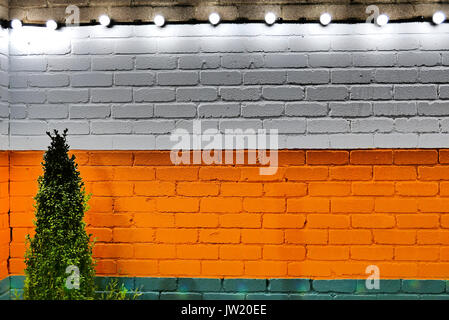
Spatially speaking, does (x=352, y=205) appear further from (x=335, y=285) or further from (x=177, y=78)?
(x=177, y=78)

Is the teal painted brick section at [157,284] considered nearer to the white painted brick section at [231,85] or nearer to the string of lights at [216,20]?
the white painted brick section at [231,85]

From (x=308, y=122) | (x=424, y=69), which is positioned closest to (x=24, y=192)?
(x=308, y=122)

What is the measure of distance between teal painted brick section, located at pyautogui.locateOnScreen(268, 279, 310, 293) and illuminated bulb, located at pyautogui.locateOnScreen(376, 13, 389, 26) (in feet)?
6.93

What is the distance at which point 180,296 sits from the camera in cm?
330

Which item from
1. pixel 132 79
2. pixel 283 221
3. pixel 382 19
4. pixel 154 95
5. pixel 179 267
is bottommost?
pixel 179 267

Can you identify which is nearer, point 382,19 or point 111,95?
point 382,19

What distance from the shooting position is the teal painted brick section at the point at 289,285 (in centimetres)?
324

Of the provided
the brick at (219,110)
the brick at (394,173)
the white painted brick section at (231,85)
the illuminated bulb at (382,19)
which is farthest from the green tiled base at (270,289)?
the illuminated bulb at (382,19)

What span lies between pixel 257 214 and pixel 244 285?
0.58 m

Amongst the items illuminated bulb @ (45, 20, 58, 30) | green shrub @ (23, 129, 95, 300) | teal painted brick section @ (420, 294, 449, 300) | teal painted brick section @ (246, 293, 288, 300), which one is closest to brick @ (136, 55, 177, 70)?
illuminated bulb @ (45, 20, 58, 30)

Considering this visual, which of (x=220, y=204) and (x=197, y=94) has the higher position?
(x=197, y=94)

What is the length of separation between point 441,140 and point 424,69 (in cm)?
57

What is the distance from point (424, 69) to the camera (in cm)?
315

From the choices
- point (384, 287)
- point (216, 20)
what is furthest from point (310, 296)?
point (216, 20)
